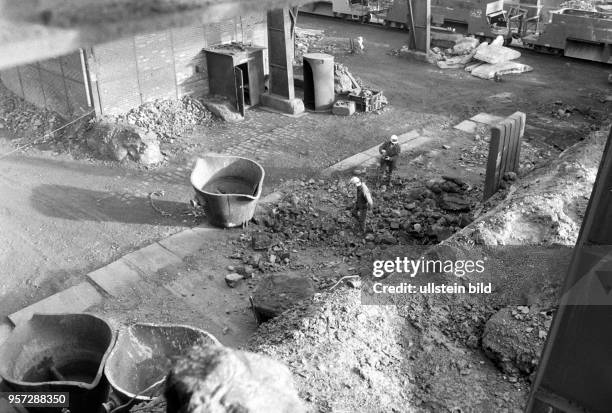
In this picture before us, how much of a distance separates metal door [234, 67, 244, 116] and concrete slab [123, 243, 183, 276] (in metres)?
6.89

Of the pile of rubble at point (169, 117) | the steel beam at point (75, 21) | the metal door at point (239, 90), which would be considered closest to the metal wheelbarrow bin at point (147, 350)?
the steel beam at point (75, 21)

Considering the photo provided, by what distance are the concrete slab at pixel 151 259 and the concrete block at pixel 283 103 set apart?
298 inches

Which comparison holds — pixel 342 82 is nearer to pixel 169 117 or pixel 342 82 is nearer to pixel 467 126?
pixel 467 126

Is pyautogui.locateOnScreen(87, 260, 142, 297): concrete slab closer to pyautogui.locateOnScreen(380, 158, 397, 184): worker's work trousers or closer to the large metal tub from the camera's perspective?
the large metal tub

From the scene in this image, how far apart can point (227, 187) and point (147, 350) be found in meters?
5.09

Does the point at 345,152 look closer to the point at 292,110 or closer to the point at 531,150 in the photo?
the point at 292,110

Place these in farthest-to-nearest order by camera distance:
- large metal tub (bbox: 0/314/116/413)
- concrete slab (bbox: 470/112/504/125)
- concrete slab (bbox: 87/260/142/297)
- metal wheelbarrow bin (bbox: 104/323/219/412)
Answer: concrete slab (bbox: 470/112/504/125) → concrete slab (bbox: 87/260/142/297) → large metal tub (bbox: 0/314/116/413) → metal wheelbarrow bin (bbox: 104/323/219/412)

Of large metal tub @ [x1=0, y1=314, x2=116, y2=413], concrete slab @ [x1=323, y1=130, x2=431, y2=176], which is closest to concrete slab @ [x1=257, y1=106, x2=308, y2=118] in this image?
concrete slab @ [x1=323, y1=130, x2=431, y2=176]

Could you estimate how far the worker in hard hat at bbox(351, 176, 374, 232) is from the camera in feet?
33.3

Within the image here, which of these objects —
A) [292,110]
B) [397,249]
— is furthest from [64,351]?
[292,110]

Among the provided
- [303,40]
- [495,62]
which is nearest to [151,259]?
[495,62]

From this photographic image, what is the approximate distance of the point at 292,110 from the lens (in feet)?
54.0

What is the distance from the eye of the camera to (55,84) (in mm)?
14766

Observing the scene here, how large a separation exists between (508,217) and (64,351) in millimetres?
6675
